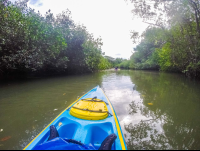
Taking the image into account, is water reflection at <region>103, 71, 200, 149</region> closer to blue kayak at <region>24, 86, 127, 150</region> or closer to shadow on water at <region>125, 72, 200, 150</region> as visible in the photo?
shadow on water at <region>125, 72, 200, 150</region>

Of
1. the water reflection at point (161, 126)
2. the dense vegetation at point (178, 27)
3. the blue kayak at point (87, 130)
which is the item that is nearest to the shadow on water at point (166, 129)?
the water reflection at point (161, 126)

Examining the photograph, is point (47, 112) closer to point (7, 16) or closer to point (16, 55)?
point (16, 55)

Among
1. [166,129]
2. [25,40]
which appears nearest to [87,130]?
[166,129]

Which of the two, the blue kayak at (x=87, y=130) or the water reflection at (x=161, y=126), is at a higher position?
the blue kayak at (x=87, y=130)

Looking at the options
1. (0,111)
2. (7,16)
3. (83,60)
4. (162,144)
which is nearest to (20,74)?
(7,16)

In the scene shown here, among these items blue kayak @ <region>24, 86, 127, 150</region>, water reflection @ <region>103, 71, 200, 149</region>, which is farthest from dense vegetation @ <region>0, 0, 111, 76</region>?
water reflection @ <region>103, 71, 200, 149</region>

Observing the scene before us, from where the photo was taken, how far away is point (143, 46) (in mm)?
37156

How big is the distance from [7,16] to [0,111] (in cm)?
697

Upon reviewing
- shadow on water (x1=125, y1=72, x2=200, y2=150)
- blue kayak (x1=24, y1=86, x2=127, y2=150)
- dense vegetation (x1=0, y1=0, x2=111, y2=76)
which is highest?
dense vegetation (x1=0, y1=0, x2=111, y2=76)

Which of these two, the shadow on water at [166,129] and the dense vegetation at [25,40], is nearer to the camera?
the shadow on water at [166,129]

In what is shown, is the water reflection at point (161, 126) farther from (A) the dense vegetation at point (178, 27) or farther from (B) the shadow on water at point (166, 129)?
(A) the dense vegetation at point (178, 27)

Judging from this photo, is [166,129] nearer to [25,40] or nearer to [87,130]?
[87,130]

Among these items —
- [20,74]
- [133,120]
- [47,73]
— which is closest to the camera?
[133,120]

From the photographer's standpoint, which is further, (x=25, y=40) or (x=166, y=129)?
(x=25, y=40)
